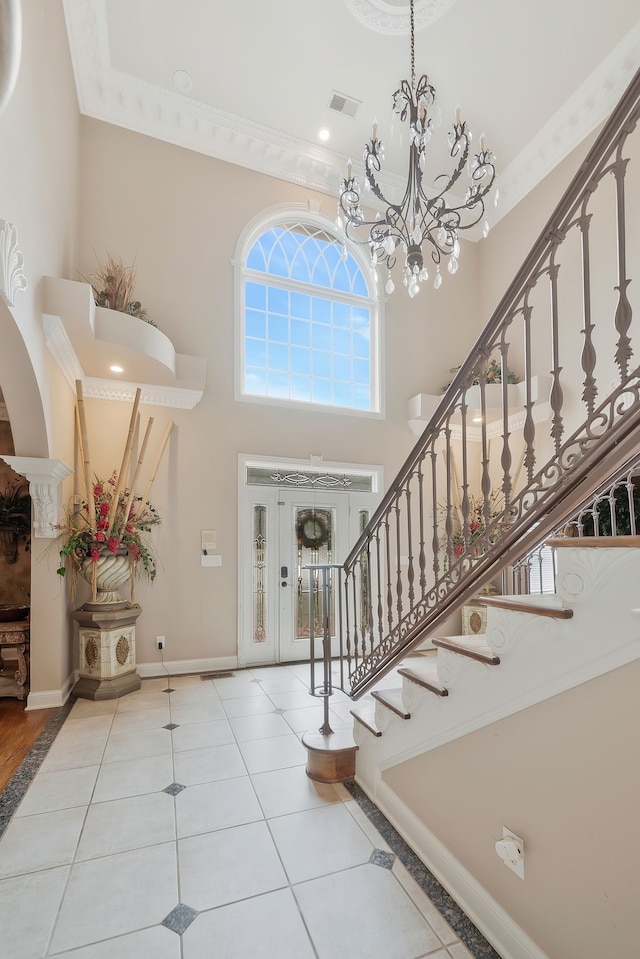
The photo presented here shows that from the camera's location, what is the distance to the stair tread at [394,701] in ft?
7.51

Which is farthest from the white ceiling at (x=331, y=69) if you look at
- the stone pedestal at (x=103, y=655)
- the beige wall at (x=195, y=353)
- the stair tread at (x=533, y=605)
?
the stair tread at (x=533, y=605)

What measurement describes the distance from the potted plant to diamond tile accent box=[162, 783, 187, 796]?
3585 mm

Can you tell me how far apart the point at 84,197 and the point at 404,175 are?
4405 millimetres

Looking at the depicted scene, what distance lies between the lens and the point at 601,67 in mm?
5223

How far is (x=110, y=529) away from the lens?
4637 mm

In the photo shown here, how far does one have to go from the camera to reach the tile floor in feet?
5.76

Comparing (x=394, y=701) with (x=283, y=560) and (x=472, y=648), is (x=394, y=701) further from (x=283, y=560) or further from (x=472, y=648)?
(x=283, y=560)

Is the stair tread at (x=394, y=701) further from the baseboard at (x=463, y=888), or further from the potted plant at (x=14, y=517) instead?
the potted plant at (x=14, y=517)

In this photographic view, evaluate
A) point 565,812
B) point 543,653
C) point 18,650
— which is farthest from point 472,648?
point 18,650

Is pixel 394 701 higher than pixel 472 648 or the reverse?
the reverse

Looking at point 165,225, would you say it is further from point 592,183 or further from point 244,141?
point 592,183

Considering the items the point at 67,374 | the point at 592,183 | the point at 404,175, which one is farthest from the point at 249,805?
the point at 404,175

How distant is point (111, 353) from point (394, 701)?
4.03 m

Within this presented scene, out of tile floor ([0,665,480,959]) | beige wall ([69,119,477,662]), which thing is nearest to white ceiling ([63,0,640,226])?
beige wall ([69,119,477,662])
